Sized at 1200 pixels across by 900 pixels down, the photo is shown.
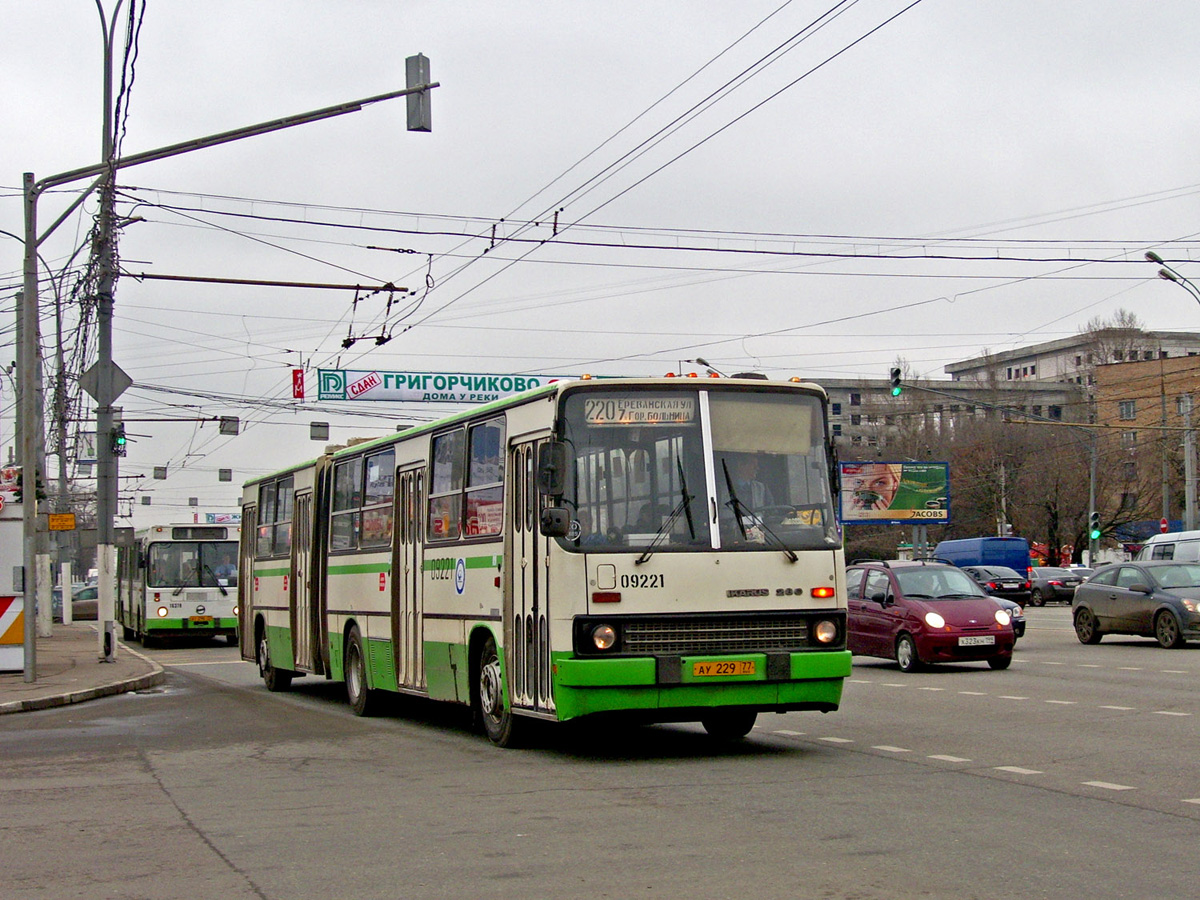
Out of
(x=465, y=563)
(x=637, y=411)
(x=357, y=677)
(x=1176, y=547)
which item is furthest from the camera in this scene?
(x=1176, y=547)

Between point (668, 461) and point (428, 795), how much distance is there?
10.3 feet

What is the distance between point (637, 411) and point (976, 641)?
35.7ft

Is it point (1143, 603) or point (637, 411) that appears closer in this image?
point (637, 411)

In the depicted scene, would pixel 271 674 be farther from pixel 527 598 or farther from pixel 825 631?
pixel 825 631

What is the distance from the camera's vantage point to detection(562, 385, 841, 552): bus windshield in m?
11.4

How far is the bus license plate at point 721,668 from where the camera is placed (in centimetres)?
1119

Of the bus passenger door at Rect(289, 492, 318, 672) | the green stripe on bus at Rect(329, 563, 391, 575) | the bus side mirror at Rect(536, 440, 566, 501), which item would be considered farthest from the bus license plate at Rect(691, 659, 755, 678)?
the bus passenger door at Rect(289, 492, 318, 672)

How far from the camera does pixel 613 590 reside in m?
11.2

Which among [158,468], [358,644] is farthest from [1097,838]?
[158,468]

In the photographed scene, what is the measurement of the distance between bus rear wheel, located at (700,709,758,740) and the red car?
855cm

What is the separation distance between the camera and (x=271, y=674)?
70.5 feet

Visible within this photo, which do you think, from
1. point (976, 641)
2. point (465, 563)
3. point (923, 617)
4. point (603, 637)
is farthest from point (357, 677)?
point (976, 641)

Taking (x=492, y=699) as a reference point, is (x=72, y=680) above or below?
below

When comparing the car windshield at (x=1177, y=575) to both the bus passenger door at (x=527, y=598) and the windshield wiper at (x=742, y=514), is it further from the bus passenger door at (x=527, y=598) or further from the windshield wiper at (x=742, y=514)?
the bus passenger door at (x=527, y=598)
